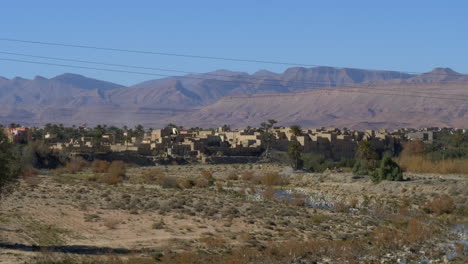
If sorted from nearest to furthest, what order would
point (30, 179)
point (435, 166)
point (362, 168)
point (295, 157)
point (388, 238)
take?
point (388, 238) → point (30, 179) → point (362, 168) → point (435, 166) → point (295, 157)

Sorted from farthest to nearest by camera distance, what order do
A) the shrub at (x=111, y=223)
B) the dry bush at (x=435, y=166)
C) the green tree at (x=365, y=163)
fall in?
1. the dry bush at (x=435, y=166)
2. the green tree at (x=365, y=163)
3. the shrub at (x=111, y=223)

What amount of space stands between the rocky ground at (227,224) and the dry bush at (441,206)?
6 cm

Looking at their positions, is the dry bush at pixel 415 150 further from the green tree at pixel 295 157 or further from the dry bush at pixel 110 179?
the dry bush at pixel 110 179

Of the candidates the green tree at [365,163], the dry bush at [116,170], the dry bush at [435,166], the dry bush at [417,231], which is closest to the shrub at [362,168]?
the green tree at [365,163]

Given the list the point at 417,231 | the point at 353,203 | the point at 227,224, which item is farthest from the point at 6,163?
the point at 353,203

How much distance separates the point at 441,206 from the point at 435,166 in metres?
26.9

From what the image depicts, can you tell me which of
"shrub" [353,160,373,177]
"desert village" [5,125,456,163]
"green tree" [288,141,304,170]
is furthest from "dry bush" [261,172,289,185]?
"desert village" [5,125,456,163]

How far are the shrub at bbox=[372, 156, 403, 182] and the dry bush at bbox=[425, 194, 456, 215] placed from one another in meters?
14.1

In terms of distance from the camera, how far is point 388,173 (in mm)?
60469

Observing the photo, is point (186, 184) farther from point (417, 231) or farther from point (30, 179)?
point (417, 231)

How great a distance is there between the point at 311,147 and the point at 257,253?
235 feet

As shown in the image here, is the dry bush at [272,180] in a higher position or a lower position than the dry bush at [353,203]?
lower

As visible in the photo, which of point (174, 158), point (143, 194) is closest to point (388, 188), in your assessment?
point (143, 194)

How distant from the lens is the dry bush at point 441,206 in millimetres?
44312
